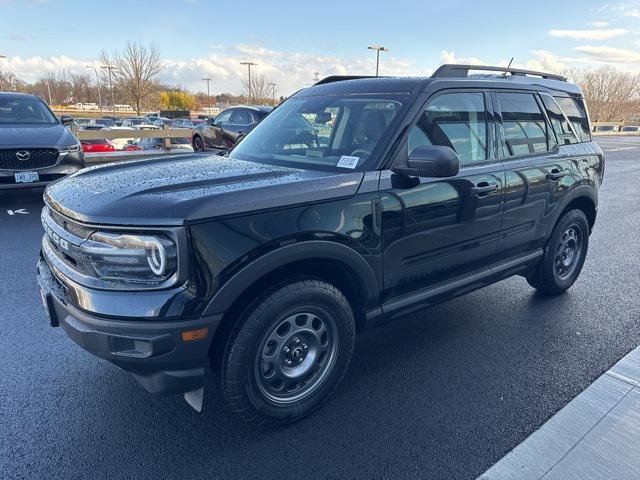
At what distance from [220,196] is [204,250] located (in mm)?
278

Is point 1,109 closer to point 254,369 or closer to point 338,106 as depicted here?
point 338,106

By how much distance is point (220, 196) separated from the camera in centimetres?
220

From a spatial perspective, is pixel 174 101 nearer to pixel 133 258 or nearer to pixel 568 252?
pixel 568 252

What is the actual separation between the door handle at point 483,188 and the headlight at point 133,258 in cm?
208

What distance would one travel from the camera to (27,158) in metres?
6.91

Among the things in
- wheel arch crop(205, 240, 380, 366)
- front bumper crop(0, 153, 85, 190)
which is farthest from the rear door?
front bumper crop(0, 153, 85, 190)

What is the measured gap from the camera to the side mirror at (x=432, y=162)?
258cm

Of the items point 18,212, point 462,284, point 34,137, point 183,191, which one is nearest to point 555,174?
point 462,284

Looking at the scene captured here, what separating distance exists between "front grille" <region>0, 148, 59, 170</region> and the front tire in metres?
6.23

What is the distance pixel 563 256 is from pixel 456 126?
2033 mm

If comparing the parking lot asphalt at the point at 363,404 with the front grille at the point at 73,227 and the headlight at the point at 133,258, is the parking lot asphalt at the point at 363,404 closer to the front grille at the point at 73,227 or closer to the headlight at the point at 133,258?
the headlight at the point at 133,258

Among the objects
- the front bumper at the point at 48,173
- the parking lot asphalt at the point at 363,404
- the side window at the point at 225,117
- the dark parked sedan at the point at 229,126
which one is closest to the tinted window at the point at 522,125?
the parking lot asphalt at the point at 363,404

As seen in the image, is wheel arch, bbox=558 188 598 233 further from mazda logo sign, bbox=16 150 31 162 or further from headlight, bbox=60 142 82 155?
mazda logo sign, bbox=16 150 31 162

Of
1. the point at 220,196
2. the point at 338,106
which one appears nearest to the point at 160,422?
the point at 220,196
